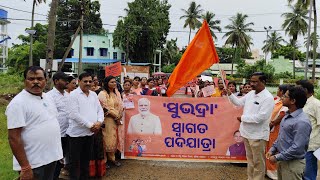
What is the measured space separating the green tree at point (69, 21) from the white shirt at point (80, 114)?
46.1 m

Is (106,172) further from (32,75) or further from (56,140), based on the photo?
(32,75)

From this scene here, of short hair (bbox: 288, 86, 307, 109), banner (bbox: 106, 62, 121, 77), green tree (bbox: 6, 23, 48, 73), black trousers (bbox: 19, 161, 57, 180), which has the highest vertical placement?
green tree (bbox: 6, 23, 48, 73)

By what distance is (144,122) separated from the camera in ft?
21.5

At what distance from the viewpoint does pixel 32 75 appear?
3273 millimetres

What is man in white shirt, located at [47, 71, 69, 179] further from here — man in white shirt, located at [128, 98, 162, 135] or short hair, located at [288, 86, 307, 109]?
short hair, located at [288, 86, 307, 109]

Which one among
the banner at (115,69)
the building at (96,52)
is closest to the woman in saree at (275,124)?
the banner at (115,69)

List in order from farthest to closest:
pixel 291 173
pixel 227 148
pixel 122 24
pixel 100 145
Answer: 1. pixel 122 24
2. pixel 227 148
3. pixel 100 145
4. pixel 291 173

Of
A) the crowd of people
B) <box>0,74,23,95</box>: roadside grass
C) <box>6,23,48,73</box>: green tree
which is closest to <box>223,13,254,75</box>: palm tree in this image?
<box>6,23,48,73</box>: green tree

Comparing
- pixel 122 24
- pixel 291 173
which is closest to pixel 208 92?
pixel 291 173

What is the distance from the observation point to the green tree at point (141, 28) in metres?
45.0

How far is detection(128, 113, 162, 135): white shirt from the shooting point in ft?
21.4

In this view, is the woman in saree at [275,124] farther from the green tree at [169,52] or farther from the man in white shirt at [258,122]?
the green tree at [169,52]

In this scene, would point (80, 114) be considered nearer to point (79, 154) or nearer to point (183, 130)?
point (79, 154)

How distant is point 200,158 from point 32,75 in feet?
13.3
